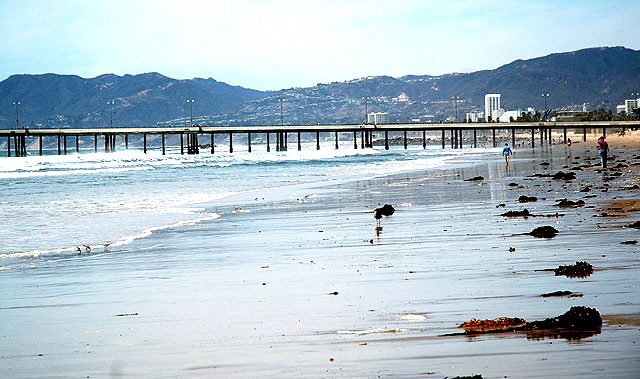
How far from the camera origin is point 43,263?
11453mm

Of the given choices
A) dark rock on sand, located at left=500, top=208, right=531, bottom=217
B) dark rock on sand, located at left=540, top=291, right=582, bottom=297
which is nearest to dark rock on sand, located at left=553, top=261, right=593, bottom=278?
dark rock on sand, located at left=540, top=291, right=582, bottom=297

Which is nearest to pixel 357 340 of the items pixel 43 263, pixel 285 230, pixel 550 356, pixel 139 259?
pixel 550 356

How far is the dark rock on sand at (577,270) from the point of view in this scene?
823 centimetres

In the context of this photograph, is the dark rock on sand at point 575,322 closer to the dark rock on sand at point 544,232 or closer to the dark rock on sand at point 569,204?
the dark rock on sand at point 544,232

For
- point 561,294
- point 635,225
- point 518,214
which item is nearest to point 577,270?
point 561,294

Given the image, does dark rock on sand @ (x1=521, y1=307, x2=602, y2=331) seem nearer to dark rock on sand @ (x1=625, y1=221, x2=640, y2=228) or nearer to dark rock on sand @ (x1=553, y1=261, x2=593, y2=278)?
dark rock on sand @ (x1=553, y1=261, x2=593, y2=278)

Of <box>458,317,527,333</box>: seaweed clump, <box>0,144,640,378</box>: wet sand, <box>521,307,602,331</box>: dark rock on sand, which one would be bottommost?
<box>0,144,640,378</box>: wet sand

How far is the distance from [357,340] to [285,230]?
8.85 metres

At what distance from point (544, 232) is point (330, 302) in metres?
5.60

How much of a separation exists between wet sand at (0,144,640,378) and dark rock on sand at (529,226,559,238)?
179 mm

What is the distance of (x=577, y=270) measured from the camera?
27.4ft

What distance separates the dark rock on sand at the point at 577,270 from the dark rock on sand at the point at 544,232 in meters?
3.39

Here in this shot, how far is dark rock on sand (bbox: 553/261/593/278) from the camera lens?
27.0 feet

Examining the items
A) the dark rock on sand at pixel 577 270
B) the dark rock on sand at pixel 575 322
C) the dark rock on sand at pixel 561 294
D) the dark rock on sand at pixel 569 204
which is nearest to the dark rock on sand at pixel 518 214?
the dark rock on sand at pixel 569 204
